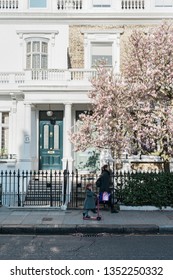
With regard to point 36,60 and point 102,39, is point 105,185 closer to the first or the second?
point 36,60

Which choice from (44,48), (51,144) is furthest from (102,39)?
(51,144)

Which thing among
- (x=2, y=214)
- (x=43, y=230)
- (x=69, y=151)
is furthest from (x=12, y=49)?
(x=43, y=230)

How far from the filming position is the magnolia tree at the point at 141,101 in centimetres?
1001

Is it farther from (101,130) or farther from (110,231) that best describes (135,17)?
(110,231)

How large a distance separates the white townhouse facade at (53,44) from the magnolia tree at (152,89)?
207 inches

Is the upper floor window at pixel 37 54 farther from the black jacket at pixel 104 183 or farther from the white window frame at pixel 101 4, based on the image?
the black jacket at pixel 104 183

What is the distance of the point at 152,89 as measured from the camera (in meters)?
10.1

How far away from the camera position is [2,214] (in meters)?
9.94

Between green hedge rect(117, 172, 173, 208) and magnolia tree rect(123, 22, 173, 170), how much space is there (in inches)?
40.4

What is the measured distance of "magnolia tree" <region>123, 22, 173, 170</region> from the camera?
9969mm

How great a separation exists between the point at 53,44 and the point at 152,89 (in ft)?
27.5

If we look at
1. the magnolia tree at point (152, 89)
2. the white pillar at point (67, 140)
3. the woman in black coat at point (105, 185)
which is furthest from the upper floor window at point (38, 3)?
the woman in black coat at point (105, 185)

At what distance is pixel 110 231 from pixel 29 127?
25.7ft

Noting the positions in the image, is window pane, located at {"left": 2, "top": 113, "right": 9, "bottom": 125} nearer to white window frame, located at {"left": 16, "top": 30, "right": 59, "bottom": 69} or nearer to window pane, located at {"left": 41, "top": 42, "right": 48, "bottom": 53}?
white window frame, located at {"left": 16, "top": 30, "right": 59, "bottom": 69}
